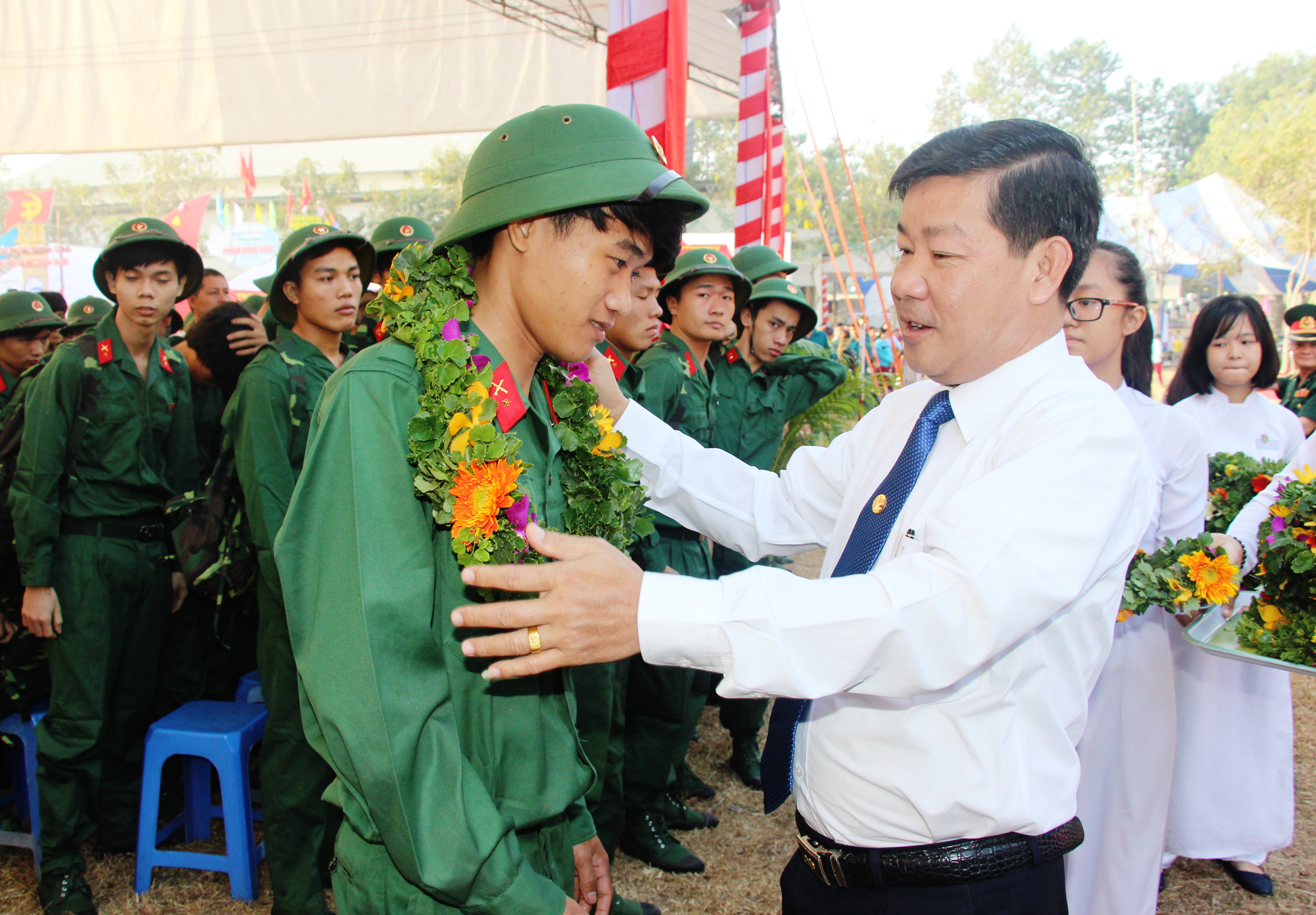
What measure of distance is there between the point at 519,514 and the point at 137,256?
338 centimetres

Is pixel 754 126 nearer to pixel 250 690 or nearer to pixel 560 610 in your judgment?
pixel 250 690

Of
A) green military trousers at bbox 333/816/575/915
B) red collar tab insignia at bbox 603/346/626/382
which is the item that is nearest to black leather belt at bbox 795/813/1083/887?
green military trousers at bbox 333/816/575/915

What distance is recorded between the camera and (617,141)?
152cm

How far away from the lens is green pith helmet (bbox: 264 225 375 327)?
3740 mm

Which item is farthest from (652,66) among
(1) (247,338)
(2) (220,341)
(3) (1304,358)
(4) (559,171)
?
(3) (1304,358)

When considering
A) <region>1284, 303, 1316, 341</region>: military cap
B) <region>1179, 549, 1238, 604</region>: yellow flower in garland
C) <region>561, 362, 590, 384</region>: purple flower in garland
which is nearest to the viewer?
<region>561, 362, 590, 384</region>: purple flower in garland

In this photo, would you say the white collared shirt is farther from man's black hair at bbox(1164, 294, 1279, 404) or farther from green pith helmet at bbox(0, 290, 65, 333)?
green pith helmet at bbox(0, 290, 65, 333)

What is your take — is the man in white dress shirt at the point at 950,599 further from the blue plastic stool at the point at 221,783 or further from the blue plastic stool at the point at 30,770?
the blue plastic stool at the point at 30,770

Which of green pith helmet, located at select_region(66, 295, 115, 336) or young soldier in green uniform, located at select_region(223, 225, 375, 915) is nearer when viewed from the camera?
young soldier in green uniform, located at select_region(223, 225, 375, 915)

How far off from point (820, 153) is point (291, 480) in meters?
8.89

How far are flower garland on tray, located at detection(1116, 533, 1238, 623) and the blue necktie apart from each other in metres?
1.45

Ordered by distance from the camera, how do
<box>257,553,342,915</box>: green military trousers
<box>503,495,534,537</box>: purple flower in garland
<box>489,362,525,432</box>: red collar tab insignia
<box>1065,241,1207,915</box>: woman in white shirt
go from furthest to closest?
<box>257,553,342,915</box>: green military trousers < <box>1065,241,1207,915</box>: woman in white shirt < <box>489,362,525,432</box>: red collar tab insignia < <box>503,495,534,537</box>: purple flower in garland

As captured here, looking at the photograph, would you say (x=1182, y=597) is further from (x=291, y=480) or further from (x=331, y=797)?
(x=291, y=480)

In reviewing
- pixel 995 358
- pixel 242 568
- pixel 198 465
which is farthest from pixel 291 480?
pixel 995 358
